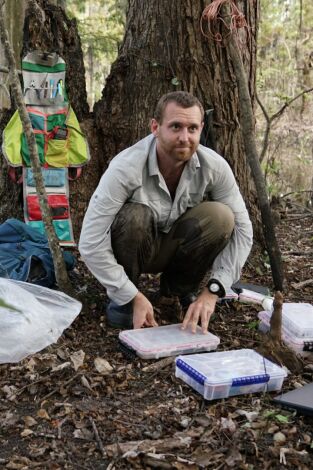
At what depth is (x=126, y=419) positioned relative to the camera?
2117 millimetres

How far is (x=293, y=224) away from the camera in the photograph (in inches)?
219

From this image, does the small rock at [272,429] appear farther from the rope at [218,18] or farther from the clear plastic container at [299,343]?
the rope at [218,18]

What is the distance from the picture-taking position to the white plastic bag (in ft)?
8.41

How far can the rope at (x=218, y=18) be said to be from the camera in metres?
3.52

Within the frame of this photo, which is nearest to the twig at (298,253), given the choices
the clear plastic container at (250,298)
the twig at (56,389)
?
the clear plastic container at (250,298)

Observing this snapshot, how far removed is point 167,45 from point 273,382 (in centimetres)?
247

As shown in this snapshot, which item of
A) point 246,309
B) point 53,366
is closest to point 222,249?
point 246,309

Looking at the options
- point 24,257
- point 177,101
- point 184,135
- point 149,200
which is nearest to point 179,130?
point 184,135

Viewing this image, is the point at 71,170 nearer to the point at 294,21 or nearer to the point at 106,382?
the point at 106,382

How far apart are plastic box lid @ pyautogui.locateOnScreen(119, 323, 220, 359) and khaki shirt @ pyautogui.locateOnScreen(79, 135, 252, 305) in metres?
0.21

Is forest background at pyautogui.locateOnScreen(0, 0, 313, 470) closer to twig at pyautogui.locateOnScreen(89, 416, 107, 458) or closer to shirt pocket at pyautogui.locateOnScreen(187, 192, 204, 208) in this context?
twig at pyautogui.locateOnScreen(89, 416, 107, 458)

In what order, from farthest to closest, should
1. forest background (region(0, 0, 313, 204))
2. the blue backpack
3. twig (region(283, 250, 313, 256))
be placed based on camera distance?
forest background (region(0, 0, 313, 204)) < twig (region(283, 250, 313, 256)) < the blue backpack

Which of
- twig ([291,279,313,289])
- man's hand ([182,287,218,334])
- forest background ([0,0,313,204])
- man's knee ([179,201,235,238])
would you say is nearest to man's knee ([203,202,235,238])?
man's knee ([179,201,235,238])

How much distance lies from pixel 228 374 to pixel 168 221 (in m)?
1.07
